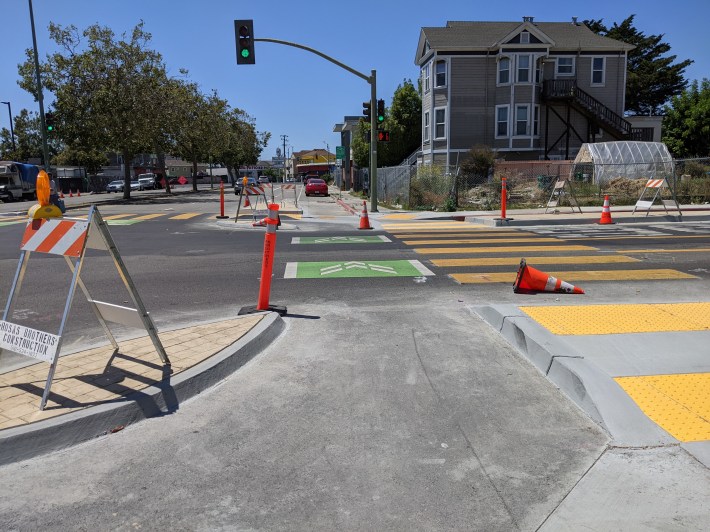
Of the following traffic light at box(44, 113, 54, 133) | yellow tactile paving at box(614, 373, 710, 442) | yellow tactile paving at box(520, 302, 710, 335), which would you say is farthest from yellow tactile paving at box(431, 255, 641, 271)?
traffic light at box(44, 113, 54, 133)

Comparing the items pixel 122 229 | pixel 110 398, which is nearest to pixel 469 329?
pixel 110 398

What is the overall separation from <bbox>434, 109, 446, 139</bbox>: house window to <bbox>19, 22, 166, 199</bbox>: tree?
18245 mm

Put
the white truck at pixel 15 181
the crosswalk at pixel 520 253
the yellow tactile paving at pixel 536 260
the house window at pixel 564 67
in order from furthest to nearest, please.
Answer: the white truck at pixel 15 181 < the house window at pixel 564 67 < the yellow tactile paving at pixel 536 260 < the crosswalk at pixel 520 253

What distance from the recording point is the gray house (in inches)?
1421

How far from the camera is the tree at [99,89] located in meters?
36.2

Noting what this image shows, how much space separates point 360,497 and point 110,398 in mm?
2126

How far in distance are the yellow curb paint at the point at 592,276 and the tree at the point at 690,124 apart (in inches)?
1628

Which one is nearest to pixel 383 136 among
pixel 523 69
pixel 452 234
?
pixel 452 234

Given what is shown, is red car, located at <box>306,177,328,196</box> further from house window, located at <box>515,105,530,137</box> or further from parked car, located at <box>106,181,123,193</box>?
parked car, located at <box>106,181,123,193</box>

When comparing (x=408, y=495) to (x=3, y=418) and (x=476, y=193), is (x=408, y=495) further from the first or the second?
(x=476, y=193)

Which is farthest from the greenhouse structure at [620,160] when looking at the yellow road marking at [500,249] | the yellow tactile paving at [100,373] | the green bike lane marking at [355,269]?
the yellow tactile paving at [100,373]

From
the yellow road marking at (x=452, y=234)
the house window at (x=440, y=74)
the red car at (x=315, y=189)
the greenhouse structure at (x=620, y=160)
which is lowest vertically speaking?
the yellow road marking at (x=452, y=234)

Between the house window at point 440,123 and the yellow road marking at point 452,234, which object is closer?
the yellow road marking at point 452,234

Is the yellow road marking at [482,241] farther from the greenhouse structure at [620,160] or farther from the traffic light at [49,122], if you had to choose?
the traffic light at [49,122]
